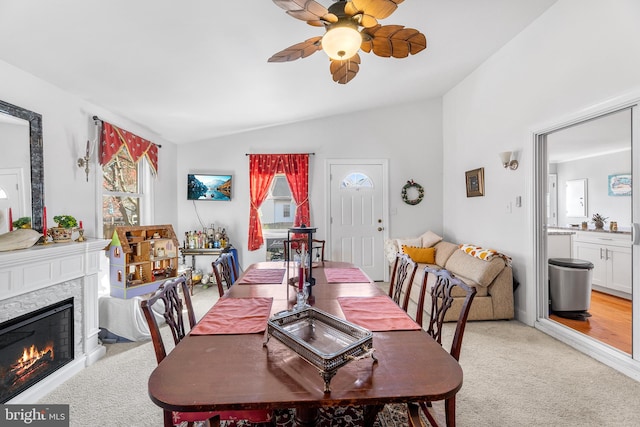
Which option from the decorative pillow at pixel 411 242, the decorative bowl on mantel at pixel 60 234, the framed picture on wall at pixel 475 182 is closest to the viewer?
the decorative bowl on mantel at pixel 60 234

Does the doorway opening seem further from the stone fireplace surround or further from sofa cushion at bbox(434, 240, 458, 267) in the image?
the stone fireplace surround

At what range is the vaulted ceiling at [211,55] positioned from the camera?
5.86ft

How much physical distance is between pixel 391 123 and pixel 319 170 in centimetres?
141

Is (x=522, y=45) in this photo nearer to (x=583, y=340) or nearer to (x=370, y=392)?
(x=583, y=340)

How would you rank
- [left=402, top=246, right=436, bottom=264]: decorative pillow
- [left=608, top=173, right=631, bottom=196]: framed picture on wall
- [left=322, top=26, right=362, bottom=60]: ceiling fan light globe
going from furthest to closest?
[left=608, top=173, right=631, bottom=196]: framed picture on wall < [left=402, top=246, right=436, bottom=264]: decorative pillow < [left=322, top=26, right=362, bottom=60]: ceiling fan light globe

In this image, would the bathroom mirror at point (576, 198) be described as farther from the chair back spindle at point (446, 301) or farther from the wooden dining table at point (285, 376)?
the wooden dining table at point (285, 376)

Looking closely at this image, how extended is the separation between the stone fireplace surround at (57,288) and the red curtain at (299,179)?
2.63 meters

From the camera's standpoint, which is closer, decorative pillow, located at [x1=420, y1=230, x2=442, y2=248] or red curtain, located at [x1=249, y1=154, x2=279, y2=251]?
decorative pillow, located at [x1=420, y1=230, x2=442, y2=248]

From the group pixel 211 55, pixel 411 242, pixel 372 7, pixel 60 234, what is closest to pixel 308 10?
pixel 372 7

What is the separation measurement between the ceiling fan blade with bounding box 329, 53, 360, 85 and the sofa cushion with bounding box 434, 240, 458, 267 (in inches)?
111

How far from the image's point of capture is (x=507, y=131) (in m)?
3.32

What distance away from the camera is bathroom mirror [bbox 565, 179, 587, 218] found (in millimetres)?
5281

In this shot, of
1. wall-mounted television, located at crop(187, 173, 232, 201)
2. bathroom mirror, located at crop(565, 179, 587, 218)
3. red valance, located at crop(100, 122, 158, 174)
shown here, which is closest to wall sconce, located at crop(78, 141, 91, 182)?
red valance, located at crop(100, 122, 158, 174)

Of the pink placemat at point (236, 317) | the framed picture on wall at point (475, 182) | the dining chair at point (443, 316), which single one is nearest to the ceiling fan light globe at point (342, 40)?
the dining chair at point (443, 316)
